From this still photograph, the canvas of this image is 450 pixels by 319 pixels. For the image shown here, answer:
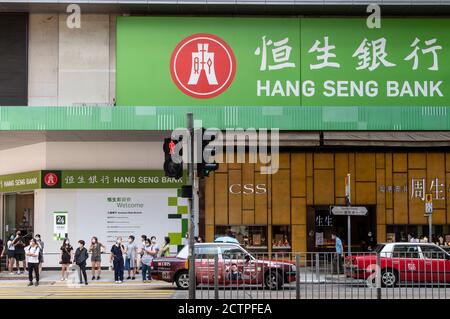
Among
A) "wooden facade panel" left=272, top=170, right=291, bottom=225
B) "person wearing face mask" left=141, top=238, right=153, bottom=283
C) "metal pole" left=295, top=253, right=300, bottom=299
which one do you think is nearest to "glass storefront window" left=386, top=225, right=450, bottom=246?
"wooden facade panel" left=272, top=170, right=291, bottom=225

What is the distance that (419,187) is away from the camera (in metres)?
32.7

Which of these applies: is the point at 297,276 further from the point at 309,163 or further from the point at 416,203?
the point at 416,203

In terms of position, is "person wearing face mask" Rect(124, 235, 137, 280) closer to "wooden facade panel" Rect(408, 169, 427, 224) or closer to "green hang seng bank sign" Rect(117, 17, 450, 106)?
"green hang seng bank sign" Rect(117, 17, 450, 106)

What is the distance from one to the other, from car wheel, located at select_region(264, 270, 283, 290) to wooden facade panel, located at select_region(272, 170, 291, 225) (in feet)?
49.3

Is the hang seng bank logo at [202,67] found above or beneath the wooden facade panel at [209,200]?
above

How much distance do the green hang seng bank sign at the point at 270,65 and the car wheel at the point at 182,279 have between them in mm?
9945

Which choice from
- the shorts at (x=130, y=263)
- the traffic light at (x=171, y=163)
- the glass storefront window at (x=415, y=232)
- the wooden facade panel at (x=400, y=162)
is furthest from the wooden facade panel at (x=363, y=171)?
the traffic light at (x=171, y=163)

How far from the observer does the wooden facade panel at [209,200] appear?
32.5 metres

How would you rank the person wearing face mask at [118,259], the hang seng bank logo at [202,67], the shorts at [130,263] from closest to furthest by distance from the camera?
the person wearing face mask at [118,259], the shorts at [130,263], the hang seng bank logo at [202,67]

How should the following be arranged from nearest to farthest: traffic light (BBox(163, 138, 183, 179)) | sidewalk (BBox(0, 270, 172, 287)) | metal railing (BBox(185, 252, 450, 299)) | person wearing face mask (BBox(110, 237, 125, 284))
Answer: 1. metal railing (BBox(185, 252, 450, 299))
2. traffic light (BBox(163, 138, 183, 179))
3. person wearing face mask (BBox(110, 237, 125, 284))
4. sidewalk (BBox(0, 270, 172, 287))

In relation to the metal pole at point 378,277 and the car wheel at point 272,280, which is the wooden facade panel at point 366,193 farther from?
the metal pole at point 378,277

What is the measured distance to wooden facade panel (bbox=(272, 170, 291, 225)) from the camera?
3272 cm

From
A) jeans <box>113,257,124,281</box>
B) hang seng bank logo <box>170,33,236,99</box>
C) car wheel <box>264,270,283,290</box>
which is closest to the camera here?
car wheel <box>264,270,283,290</box>

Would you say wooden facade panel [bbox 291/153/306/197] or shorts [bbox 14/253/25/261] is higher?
wooden facade panel [bbox 291/153/306/197]
